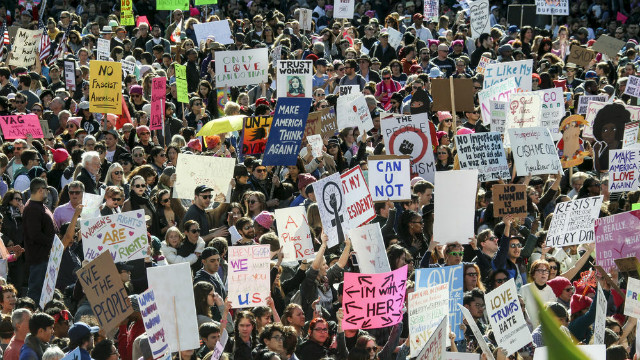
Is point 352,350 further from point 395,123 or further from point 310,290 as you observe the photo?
point 395,123

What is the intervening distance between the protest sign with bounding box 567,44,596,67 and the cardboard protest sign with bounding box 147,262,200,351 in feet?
43.4

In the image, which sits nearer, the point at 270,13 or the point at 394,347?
the point at 394,347

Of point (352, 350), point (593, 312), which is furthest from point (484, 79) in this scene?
point (352, 350)

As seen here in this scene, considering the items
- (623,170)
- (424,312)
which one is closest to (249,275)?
(424,312)

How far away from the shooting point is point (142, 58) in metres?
18.0

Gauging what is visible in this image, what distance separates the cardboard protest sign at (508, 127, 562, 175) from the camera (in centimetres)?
1217

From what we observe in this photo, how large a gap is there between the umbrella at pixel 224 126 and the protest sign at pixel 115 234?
13.6ft

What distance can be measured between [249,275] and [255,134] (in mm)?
4649

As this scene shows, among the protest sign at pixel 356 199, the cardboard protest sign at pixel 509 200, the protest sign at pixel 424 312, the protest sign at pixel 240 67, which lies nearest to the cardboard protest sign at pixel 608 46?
the protest sign at pixel 240 67

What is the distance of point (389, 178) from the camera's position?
1040 centimetres

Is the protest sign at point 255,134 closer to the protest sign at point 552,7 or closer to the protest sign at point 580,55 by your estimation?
the protest sign at point 580,55

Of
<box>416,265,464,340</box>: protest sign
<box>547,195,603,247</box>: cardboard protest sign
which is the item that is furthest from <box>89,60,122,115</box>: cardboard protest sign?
<box>416,265,464,340</box>: protest sign

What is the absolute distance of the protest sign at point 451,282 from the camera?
780 centimetres

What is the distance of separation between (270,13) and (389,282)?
15.1m
